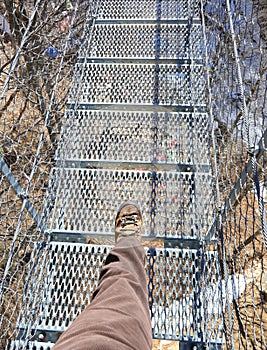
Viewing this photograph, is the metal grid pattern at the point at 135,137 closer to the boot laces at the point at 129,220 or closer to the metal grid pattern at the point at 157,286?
the boot laces at the point at 129,220

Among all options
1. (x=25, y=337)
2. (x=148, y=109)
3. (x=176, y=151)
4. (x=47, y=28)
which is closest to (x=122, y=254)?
(x=25, y=337)

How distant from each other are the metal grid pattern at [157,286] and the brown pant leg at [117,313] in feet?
0.98

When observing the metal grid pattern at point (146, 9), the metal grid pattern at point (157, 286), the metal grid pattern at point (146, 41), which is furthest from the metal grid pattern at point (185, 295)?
the metal grid pattern at point (146, 9)

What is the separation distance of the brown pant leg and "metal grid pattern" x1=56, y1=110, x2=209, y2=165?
26.4 inches

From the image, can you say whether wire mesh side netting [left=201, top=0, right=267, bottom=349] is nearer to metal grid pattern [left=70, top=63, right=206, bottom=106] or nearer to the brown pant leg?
metal grid pattern [left=70, top=63, right=206, bottom=106]

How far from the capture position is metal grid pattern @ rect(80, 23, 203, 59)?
6.54 feet

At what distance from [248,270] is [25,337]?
6.41 ft

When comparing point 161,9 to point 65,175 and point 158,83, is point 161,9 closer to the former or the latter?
point 158,83

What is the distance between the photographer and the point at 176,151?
1.64 m

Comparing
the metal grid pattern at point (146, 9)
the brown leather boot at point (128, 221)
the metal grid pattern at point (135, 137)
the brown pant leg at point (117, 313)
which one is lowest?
the brown pant leg at point (117, 313)

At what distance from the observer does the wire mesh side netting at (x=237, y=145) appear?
3.31 ft

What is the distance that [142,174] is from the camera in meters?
1.57

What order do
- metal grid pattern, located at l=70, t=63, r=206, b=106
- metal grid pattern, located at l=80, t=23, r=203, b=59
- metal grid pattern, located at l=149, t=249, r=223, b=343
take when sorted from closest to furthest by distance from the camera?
metal grid pattern, located at l=149, t=249, r=223, b=343
metal grid pattern, located at l=70, t=63, r=206, b=106
metal grid pattern, located at l=80, t=23, r=203, b=59

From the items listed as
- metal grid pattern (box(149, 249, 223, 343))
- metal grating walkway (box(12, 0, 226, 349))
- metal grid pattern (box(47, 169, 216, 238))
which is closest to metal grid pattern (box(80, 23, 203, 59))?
metal grating walkway (box(12, 0, 226, 349))
